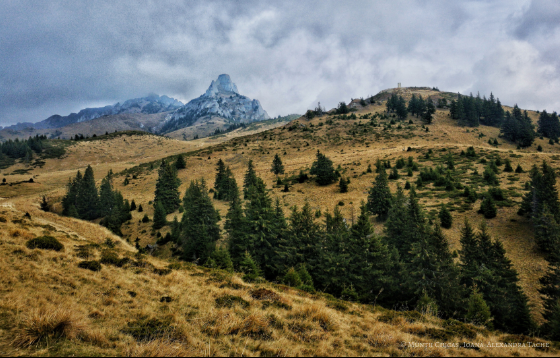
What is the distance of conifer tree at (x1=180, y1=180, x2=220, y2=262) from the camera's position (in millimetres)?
29116

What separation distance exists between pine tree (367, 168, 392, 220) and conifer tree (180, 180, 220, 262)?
23.8 meters

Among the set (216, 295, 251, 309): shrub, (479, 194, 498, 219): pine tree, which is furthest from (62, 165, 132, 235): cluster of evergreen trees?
(479, 194, 498, 219): pine tree

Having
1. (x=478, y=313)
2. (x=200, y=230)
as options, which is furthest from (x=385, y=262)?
(x=200, y=230)

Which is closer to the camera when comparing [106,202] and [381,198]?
[381,198]

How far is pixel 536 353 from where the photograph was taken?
20.4ft

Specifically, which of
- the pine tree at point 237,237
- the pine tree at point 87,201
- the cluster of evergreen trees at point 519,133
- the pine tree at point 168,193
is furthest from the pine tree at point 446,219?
the cluster of evergreen trees at point 519,133

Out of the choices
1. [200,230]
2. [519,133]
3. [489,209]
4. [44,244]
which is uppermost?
[519,133]

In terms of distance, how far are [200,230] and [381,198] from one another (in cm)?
2658

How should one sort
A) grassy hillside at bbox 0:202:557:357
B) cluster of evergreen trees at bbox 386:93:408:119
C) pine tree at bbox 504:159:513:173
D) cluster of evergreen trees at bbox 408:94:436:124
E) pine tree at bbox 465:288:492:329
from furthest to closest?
1. cluster of evergreen trees at bbox 386:93:408:119
2. cluster of evergreen trees at bbox 408:94:436:124
3. pine tree at bbox 504:159:513:173
4. pine tree at bbox 465:288:492:329
5. grassy hillside at bbox 0:202:557:357

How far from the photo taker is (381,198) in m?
33.2

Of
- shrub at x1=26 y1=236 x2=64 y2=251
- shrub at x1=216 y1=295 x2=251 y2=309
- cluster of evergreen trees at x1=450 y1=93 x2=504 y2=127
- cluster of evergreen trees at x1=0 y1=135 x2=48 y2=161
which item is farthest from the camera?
cluster of evergreen trees at x1=0 y1=135 x2=48 y2=161

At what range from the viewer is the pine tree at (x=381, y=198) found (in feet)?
108

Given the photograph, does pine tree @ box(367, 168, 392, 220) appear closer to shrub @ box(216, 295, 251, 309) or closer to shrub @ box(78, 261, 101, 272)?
shrub @ box(216, 295, 251, 309)

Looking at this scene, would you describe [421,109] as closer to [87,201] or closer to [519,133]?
[519,133]
